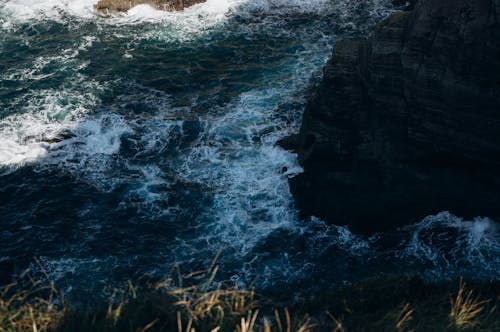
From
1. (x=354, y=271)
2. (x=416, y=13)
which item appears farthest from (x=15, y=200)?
(x=416, y=13)

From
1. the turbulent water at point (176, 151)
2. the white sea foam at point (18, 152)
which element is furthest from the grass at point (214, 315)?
the white sea foam at point (18, 152)

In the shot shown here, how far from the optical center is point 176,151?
28328 mm

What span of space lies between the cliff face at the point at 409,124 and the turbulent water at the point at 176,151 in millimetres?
979

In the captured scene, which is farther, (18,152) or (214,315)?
(18,152)

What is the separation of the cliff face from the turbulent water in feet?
3.21

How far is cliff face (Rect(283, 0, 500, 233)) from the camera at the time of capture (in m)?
19.8

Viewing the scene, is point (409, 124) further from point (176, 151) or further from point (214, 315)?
point (214, 315)

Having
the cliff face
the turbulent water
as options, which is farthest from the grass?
the cliff face

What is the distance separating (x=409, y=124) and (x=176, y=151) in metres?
11.4

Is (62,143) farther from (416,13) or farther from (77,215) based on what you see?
(416,13)

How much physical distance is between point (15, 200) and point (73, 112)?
685cm

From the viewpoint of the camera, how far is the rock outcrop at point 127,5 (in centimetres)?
4025

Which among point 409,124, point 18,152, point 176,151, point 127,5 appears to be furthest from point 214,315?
point 127,5

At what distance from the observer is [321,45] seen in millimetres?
35969
